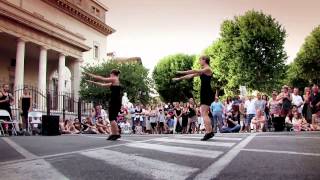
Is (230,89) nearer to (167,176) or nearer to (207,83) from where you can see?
(207,83)

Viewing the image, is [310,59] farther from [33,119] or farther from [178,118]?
[33,119]

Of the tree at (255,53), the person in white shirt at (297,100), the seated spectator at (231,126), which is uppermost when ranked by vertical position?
the tree at (255,53)

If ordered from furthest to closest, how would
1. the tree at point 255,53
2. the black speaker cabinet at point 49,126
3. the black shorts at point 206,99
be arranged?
1. the tree at point 255,53
2. the black speaker cabinet at point 49,126
3. the black shorts at point 206,99

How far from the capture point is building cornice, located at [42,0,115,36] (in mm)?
44869

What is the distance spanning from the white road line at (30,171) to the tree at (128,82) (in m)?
33.8

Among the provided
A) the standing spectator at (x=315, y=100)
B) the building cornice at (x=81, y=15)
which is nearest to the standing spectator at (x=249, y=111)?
the standing spectator at (x=315, y=100)

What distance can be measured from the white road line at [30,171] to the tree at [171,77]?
59012 mm

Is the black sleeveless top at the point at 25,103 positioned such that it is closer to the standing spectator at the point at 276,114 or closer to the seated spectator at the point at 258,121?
the seated spectator at the point at 258,121

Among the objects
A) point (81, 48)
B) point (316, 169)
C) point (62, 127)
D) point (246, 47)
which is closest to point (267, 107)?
point (62, 127)

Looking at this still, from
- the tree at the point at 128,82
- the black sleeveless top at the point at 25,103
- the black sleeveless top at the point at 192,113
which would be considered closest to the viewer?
the black sleeveless top at the point at 25,103

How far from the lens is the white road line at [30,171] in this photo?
4.70 metres

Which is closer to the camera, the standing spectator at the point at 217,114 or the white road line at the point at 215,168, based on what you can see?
the white road line at the point at 215,168

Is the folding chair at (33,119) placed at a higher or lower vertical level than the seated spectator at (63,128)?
higher

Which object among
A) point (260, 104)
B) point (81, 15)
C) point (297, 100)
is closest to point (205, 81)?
point (260, 104)
